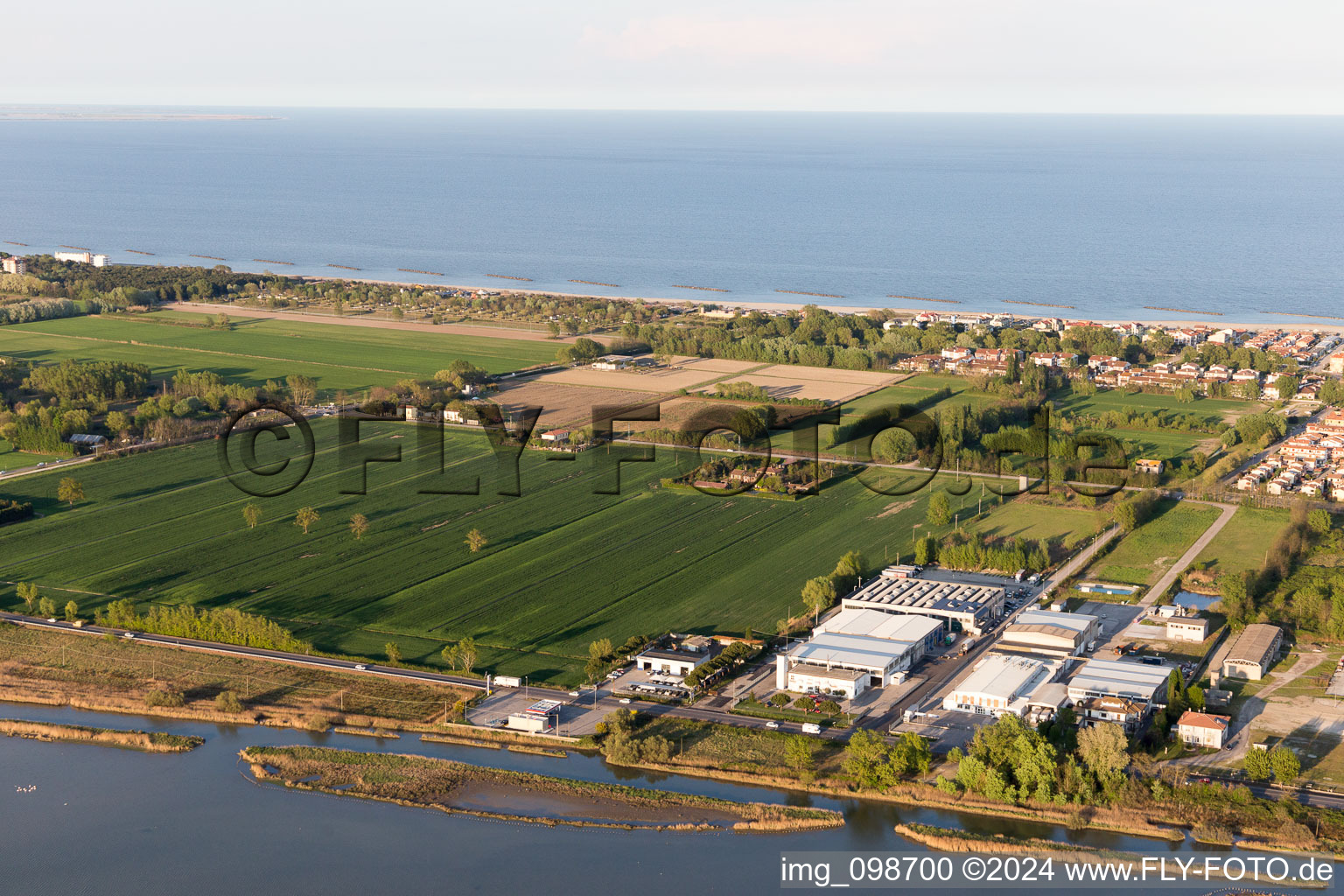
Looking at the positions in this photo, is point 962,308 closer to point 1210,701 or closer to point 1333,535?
point 1333,535

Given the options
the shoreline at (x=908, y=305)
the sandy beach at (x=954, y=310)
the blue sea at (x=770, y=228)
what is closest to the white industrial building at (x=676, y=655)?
the sandy beach at (x=954, y=310)

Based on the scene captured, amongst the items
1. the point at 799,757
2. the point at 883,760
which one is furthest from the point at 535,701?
the point at 883,760

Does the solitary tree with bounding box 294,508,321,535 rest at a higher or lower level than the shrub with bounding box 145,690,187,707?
higher

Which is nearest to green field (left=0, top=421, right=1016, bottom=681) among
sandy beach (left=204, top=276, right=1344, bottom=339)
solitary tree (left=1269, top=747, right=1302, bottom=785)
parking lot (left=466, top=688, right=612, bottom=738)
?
parking lot (left=466, top=688, right=612, bottom=738)

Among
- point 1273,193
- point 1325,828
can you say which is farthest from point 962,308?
point 1273,193

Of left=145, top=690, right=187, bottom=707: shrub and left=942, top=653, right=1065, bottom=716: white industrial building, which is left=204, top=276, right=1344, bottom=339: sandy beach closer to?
left=145, top=690, right=187, bottom=707: shrub
